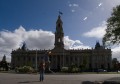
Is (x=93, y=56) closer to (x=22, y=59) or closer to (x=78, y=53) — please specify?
(x=78, y=53)

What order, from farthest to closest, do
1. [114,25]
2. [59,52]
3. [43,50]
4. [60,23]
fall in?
[43,50], [59,52], [60,23], [114,25]

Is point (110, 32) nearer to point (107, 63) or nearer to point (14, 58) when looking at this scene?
point (107, 63)

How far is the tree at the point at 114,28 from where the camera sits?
40.7 m

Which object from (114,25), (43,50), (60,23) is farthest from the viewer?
(43,50)

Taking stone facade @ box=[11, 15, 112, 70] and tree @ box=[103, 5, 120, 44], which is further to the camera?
stone facade @ box=[11, 15, 112, 70]

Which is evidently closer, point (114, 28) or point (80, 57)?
point (114, 28)

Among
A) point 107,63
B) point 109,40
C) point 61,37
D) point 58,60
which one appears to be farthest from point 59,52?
point 109,40

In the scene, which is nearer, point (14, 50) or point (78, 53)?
point (78, 53)

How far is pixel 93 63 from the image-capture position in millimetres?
170375

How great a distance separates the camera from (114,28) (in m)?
41.7

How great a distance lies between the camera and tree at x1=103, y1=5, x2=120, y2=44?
40.7 meters

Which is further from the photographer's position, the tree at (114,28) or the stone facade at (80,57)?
the stone facade at (80,57)

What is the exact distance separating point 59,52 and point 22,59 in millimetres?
31852

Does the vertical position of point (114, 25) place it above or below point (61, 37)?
below
